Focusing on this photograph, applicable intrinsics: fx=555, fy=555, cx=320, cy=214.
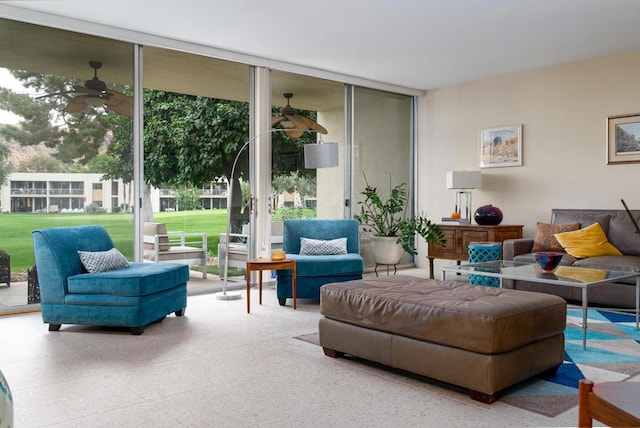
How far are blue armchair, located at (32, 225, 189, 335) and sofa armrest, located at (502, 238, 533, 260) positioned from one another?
140 inches

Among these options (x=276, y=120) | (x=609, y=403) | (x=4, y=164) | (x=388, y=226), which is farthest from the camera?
(x=388, y=226)

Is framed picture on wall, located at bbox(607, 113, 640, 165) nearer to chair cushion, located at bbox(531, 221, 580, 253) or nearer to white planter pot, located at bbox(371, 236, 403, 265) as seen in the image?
chair cushion, located at bbox(531, 221, 580, 253)

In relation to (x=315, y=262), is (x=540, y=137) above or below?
above

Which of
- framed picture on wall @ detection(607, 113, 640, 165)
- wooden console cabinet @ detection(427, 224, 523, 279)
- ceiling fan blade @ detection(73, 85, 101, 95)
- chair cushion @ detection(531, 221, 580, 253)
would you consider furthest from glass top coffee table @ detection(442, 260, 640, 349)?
ceiling fan blade @ detection(73, 85, 101, 95)

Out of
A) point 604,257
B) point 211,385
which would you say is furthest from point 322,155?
point 211,385

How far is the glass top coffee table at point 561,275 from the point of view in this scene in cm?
369

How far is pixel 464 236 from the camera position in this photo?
6.78 meters

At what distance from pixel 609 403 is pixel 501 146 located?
594cm

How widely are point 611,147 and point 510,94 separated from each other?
1476 mm

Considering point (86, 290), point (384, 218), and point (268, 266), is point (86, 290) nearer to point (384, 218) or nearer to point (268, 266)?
point (268, 266)

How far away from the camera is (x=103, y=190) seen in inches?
205

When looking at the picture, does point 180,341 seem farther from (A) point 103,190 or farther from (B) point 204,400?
(A) point 103,190

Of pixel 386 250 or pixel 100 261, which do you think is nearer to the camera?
pixel 100 261

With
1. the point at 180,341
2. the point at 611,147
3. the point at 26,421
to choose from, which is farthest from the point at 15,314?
the point at 611,147
